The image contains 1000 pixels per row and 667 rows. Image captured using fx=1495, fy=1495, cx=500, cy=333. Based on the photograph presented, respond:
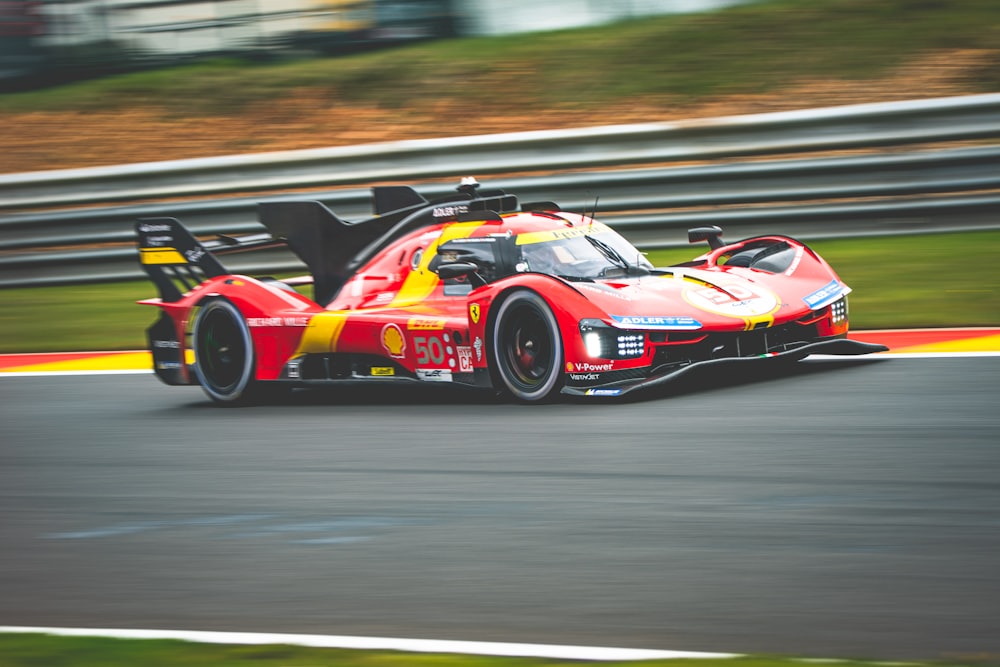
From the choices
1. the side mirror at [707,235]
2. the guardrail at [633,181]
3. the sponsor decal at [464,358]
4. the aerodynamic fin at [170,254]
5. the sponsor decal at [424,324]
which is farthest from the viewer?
the guardrail at [633,181]

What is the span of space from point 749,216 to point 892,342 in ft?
10.7

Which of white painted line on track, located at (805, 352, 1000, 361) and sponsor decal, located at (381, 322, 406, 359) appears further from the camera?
white painted line on track, located at (805, 352, 1000, 361)

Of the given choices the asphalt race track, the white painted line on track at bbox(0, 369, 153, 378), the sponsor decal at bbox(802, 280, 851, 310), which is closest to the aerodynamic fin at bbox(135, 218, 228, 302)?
the white painted line on track at bbox(0, 369, 153, 378)

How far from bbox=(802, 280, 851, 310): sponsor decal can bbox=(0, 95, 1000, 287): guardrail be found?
12.6ft

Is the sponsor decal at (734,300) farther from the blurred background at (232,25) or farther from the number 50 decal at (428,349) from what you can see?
the blurred background at (232,25)

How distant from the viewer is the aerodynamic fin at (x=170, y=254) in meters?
10.8

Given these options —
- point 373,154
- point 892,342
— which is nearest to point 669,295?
point 892,342

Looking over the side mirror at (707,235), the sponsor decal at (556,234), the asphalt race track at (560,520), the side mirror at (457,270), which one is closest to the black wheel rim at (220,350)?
the asphalt race track at (560,520)

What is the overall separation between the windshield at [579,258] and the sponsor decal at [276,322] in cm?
163

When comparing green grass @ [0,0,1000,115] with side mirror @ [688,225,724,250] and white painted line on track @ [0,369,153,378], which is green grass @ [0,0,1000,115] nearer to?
side mirror @ [688,225,724,250]

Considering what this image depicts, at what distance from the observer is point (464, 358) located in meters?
8.80

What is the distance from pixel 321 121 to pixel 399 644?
46.4ft

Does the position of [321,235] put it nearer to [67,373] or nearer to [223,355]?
[223,355]

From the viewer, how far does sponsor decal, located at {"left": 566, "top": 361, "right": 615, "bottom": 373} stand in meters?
8.25
